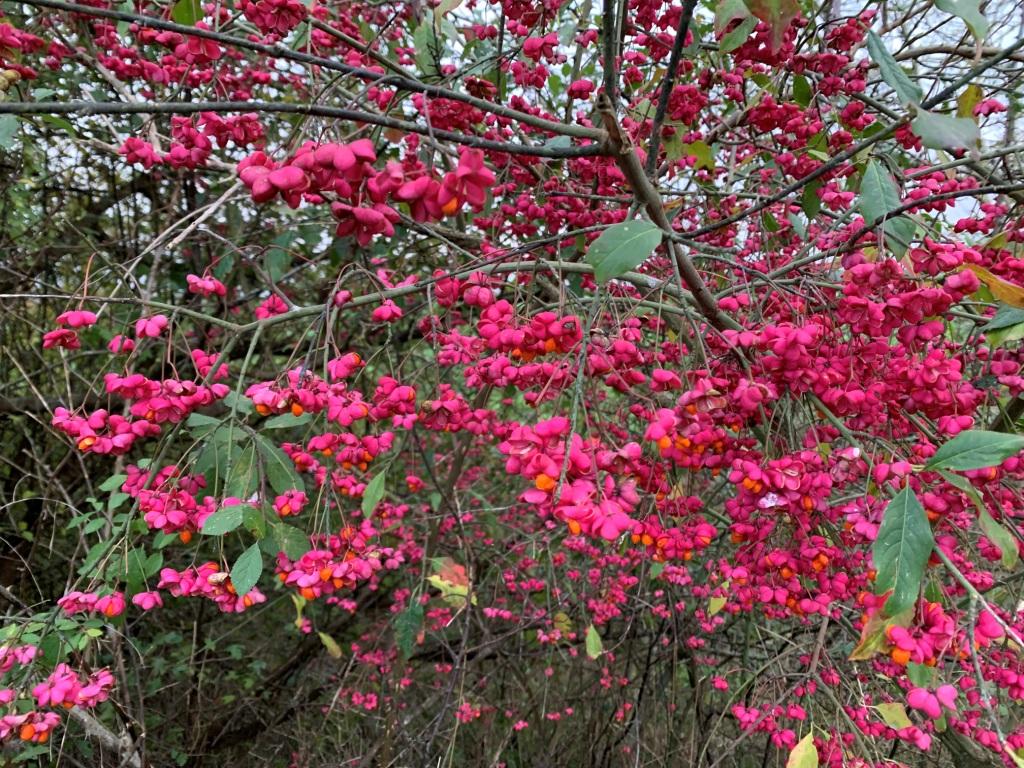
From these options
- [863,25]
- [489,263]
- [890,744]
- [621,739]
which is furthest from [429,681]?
[863,25]

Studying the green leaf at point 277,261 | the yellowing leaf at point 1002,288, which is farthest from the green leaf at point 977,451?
the green leaf at point 277,261

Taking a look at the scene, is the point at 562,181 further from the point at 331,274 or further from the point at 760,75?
the point at 331,274

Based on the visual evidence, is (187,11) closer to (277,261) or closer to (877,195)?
(877,195)

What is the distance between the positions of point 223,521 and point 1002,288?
5.33 feet

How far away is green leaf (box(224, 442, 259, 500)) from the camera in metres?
1.58

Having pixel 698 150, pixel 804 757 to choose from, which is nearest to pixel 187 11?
pixel 698 150

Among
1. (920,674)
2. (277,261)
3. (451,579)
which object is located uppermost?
(277,261)

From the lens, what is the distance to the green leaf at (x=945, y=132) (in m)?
0.96

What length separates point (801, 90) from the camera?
2.07 meters

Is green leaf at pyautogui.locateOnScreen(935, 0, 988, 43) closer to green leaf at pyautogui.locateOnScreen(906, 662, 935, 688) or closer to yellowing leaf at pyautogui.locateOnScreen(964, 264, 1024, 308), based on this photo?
yellowing leaf at pyautogui.locateOnScreen(964, 264, 1024, 308)

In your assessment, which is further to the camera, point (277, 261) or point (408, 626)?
point (277, 261)

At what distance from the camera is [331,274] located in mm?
4062

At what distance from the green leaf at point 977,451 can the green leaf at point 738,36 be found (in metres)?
1.06

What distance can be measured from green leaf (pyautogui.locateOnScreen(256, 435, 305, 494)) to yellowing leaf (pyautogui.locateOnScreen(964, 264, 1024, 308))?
1.65 m
